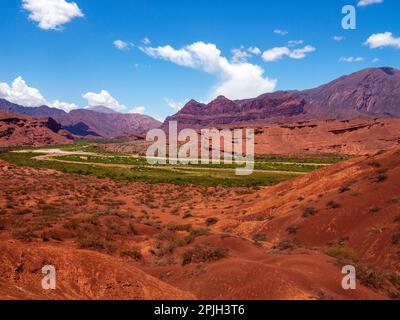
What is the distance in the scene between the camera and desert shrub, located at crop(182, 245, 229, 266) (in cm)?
1362

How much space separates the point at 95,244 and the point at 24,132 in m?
180

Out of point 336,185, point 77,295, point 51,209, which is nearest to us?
point 77,295

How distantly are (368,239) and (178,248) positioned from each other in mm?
9283

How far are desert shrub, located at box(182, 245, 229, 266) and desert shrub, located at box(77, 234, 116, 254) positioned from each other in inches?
178

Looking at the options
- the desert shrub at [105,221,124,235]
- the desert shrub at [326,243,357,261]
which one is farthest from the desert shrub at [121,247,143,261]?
the desert shrub at [326,243,357,261]

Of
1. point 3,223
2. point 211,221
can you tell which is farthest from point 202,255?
point 211,221

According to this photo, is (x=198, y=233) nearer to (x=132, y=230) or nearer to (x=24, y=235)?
(x=132, y=230)

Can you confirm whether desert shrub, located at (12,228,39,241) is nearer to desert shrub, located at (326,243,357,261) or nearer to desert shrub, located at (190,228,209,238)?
desert shrub, located at (190,228,209,238)

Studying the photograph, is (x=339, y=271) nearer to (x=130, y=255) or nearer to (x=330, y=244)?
(x=330, y=244)

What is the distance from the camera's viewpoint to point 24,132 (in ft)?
577

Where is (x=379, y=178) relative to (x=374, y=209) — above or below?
above

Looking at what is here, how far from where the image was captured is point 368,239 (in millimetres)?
17250

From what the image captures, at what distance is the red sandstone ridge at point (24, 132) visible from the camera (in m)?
164
